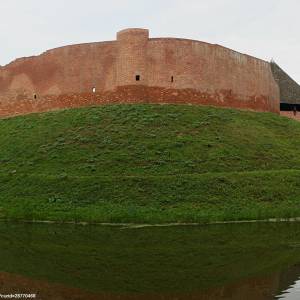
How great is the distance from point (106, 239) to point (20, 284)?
419 centimetres

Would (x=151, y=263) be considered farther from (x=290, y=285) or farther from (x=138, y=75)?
(x=138, y=75)

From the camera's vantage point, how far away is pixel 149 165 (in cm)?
1784

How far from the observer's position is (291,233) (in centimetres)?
1199

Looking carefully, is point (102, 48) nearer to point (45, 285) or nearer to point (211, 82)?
point (211, 82)

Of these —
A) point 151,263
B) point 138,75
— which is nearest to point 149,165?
point 138,75

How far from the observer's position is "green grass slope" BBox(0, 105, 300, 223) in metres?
14.9

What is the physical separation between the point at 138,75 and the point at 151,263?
16.9 m

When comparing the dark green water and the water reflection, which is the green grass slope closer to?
the dark green water

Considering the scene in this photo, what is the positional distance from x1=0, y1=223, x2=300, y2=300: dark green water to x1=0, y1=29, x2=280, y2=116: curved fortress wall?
12788 mm

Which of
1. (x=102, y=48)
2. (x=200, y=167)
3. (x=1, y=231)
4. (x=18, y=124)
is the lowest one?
(x=1, y=231)

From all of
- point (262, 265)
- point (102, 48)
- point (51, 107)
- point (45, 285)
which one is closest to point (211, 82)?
point (102, 48)

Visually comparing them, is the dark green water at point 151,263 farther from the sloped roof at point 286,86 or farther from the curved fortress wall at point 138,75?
the sloped roof at point 286,86

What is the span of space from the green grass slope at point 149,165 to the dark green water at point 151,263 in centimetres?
215


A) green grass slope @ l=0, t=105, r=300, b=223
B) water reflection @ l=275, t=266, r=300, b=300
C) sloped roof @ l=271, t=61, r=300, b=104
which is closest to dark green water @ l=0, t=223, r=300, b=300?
water reflection @ l=275, t=266, r=300, b=300
